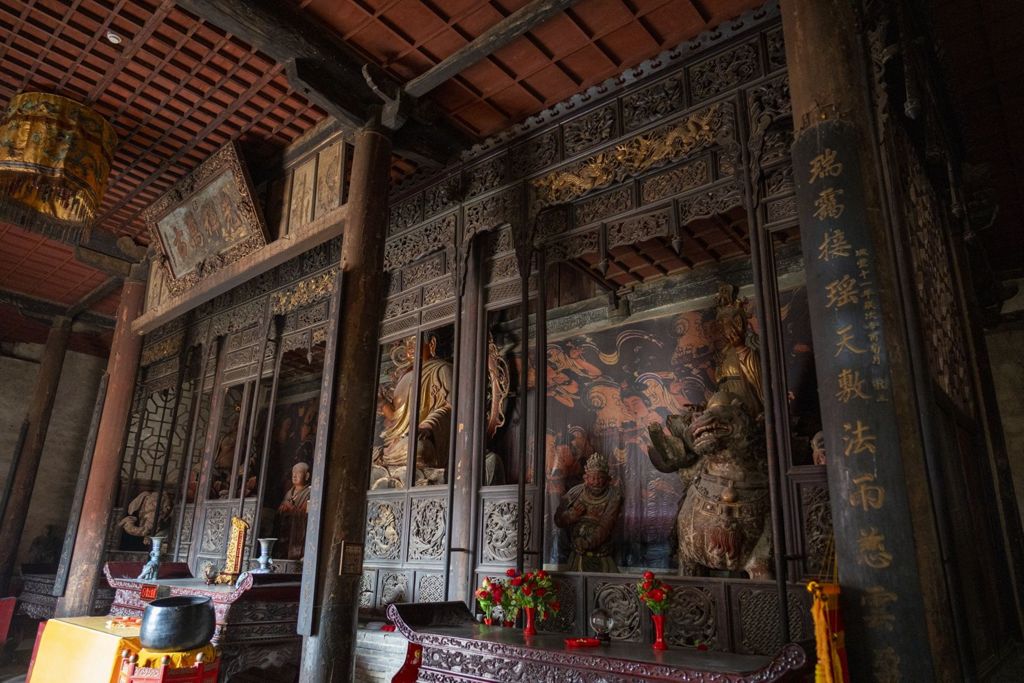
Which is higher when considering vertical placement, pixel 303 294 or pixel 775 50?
pixel 775 50

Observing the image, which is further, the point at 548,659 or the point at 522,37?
the point at 522,37

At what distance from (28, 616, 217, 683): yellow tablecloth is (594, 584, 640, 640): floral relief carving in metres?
2.36

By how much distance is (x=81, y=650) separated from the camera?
4.05 meters

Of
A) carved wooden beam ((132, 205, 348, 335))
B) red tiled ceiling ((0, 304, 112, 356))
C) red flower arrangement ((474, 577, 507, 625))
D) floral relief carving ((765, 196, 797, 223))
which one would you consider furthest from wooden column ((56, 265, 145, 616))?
floral relief carving ((765, 196, 797, 223))

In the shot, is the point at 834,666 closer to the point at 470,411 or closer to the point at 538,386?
the point at 538,386

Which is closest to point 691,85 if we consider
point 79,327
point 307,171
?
point 307,171

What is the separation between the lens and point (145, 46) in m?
5.04

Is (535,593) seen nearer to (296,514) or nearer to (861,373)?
(861,373)

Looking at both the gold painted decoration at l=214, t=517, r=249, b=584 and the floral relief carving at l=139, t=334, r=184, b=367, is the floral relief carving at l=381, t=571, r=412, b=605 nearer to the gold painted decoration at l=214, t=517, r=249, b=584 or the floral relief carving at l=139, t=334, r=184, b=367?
the gold painted decoration at l=214, t=517, r=249, b=584

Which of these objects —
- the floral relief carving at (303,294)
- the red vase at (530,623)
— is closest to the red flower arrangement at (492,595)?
the red vase at (530,623)

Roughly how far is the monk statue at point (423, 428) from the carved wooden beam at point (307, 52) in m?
2.09

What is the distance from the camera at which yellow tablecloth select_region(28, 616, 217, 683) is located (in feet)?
11.7

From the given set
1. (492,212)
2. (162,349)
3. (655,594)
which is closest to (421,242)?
(492,212)

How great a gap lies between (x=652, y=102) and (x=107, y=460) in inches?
265
